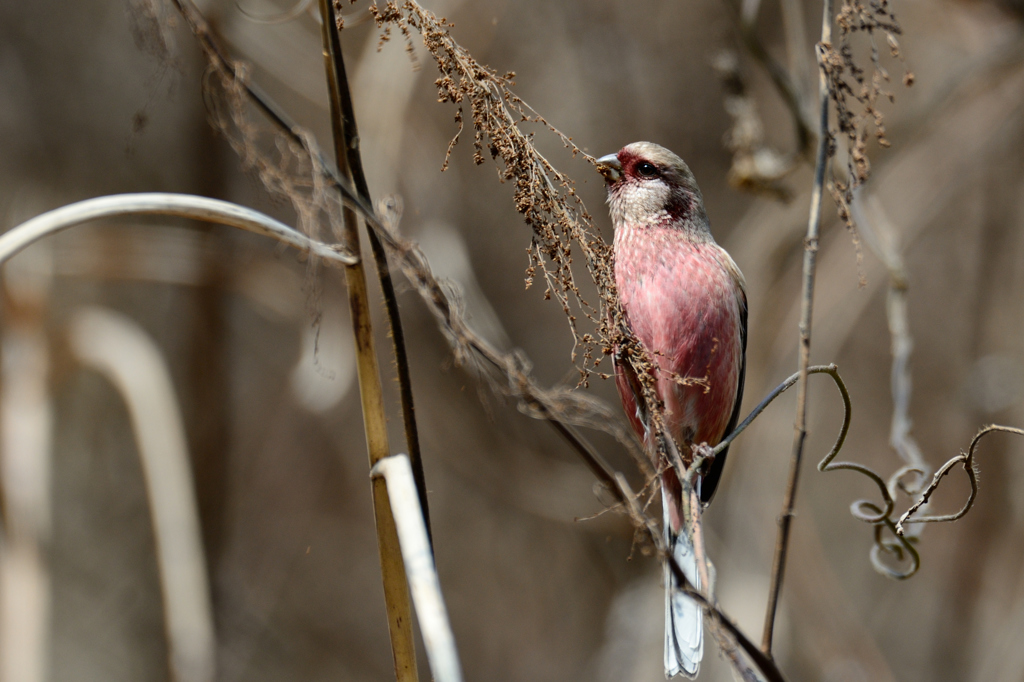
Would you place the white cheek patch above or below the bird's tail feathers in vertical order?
above

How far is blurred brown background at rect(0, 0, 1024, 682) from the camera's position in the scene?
3.79 meters

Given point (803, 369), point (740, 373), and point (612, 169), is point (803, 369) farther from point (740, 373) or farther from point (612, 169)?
point (740, 373)

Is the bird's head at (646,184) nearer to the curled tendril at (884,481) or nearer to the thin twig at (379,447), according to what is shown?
the curled tendril at (884,481)

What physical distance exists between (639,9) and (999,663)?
14.0 ft

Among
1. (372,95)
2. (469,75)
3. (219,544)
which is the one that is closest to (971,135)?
(372,95)

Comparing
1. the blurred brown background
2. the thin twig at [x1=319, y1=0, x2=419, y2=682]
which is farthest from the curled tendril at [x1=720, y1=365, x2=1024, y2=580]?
the blurred brown background

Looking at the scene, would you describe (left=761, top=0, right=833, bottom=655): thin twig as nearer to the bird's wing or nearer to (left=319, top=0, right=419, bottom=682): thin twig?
(left=319, top=0, right=419, bottom=682): thin twig

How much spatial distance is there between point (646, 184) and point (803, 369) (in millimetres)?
810

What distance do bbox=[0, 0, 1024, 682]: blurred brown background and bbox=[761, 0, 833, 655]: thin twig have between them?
241cm

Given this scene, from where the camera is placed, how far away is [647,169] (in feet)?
5.69

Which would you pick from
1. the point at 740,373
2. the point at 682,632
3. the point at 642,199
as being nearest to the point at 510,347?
the point at 740,373

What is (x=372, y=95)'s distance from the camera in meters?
3.37

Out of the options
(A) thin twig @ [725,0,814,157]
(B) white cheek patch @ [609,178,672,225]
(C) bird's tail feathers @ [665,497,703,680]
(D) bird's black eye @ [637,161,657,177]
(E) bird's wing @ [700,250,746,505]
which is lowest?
(C) bird's tail feathers @ [665,497,703,680]

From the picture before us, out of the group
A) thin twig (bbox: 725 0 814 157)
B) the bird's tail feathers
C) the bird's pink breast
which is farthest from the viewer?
thin twig (bbox: 725 0 814 157)
